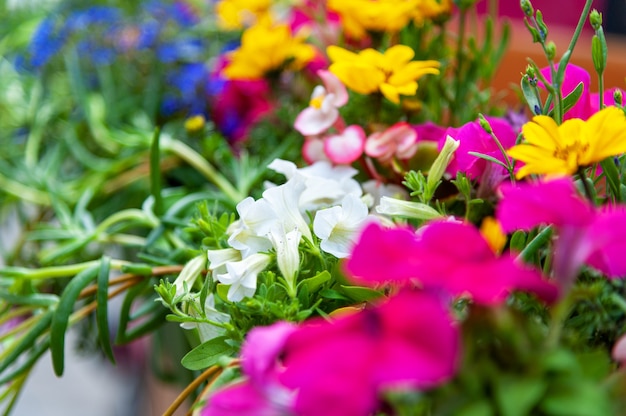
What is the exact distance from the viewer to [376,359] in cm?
18

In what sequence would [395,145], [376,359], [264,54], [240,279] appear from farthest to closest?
[264,54] → [395,145] → [240,279] → [376,359]

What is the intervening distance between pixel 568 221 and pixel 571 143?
80 mm

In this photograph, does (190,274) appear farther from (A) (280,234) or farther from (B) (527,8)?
(B) (527,8)

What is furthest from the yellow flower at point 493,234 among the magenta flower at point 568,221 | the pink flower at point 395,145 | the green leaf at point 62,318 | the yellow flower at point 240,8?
the yellow flower at point 240,8

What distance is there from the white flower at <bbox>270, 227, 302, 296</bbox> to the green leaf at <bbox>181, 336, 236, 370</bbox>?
0.04 meters

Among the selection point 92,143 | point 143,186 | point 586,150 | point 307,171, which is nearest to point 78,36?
point 92,143

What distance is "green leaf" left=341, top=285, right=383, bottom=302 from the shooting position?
29 centimetres

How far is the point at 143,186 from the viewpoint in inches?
23.5

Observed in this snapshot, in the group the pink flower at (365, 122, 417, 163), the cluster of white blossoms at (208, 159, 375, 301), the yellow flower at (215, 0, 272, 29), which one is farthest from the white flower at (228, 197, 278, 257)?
the yellow flower at (215, 0, 272, 29)

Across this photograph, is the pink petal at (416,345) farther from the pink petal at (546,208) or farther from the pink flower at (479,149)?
the pink flower at (479,149)

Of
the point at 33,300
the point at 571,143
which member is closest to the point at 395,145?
the point at 571,143

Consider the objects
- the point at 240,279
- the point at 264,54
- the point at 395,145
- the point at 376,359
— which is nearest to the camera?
the point at 376,359

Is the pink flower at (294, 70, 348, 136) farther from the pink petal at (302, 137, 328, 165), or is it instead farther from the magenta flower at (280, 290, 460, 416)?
the magenta flower at (280, 290, 460, 416)

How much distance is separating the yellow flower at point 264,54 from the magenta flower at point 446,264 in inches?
12.5
